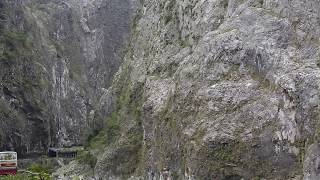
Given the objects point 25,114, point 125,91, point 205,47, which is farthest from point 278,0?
point 25,114

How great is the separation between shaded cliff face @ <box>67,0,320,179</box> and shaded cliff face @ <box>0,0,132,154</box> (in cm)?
3537

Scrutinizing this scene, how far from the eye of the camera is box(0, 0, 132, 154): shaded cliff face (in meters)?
123

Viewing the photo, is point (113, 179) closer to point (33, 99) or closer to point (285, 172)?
point (285, 172)

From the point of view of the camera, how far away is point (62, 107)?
135875 mm

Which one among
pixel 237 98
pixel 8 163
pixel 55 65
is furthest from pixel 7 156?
pixel 55 65

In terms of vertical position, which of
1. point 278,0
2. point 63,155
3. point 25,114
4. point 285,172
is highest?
point 278,0

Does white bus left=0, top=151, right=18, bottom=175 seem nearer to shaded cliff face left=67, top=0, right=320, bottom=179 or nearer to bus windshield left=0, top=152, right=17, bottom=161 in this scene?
bus windshield left=0, top=152, right=17, bottom=161

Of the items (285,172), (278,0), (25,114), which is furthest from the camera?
(25,114)

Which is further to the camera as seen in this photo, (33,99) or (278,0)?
(33,99)

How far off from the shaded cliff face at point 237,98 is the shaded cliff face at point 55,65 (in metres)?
35.4

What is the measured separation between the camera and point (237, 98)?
50031 mm

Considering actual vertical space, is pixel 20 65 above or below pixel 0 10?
below

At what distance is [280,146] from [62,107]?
97.0 metres

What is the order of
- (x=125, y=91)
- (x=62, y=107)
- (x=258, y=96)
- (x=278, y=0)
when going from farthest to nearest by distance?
(x=62, y=107)
(x=125, y=91)
(x=278, y=0)
(x=258, y=96)
